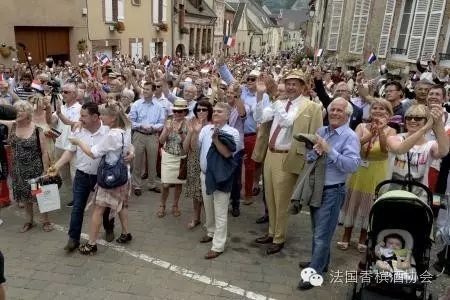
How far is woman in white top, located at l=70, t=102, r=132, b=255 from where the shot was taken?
4.12m

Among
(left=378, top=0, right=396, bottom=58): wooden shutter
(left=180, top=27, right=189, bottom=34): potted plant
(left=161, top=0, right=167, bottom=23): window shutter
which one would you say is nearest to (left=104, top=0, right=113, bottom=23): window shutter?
(left=161, top=0, right=167, bottom=23): window shutter

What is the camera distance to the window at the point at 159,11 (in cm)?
2274

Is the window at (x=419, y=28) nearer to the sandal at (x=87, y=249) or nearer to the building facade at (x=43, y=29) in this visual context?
the sandal at (x=87, y=249)

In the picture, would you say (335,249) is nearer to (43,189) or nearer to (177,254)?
(177,254)

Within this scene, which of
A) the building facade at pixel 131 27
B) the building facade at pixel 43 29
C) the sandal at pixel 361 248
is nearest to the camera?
the sandal at pixel 361 248

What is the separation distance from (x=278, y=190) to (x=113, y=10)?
17.0 meters

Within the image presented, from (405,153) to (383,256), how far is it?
1.10 meters

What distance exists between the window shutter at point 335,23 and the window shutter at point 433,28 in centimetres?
829

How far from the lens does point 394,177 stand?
402cm

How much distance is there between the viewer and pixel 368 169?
4.44 meters

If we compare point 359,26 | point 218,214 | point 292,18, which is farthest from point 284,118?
point 292,18

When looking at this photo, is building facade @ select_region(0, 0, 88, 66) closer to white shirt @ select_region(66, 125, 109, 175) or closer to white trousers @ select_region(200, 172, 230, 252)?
white shirt @ select_region(66, 125, 109, 175)

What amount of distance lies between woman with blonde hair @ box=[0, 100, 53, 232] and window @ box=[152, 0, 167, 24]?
19334 mm

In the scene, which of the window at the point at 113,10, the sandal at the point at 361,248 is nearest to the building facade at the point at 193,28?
the window at the point at 113,10
